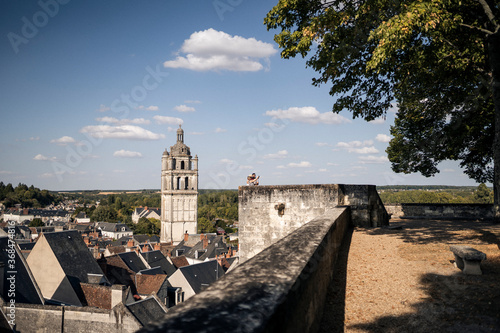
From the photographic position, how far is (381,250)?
260 inches

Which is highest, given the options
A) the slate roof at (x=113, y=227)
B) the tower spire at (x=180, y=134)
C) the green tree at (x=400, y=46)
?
the tower spire at (x=180, y=134)

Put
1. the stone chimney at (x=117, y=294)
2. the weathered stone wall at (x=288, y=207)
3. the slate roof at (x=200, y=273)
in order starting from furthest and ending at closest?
1. the slate roof at (x=200, y=273)
2. the stone chimney at (x=117, y=294)
3. the weathered stone wall at (x=288, y=207)

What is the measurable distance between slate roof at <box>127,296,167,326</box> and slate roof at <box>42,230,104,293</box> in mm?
7563

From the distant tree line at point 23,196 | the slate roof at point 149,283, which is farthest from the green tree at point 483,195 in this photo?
the distant tree line at point 23,196

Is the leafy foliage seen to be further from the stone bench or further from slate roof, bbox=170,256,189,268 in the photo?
slate roof, bbox=170,256,189,268

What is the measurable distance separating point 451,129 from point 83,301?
25.5 metres

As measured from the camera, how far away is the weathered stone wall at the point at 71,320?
51.4 ft

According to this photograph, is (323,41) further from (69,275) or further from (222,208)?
(222,208)

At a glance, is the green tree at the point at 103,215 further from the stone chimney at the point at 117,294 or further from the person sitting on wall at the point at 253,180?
the person sitting on wall at the point at 253,180

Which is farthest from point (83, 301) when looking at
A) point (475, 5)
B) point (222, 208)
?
point (222, 208)

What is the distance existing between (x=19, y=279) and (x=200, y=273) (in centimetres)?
2098

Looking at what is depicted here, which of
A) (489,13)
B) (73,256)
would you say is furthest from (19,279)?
(489,13)

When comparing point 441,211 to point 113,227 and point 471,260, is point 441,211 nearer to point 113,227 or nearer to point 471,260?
point 471,260

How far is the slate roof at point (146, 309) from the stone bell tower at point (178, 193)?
2220 inches
